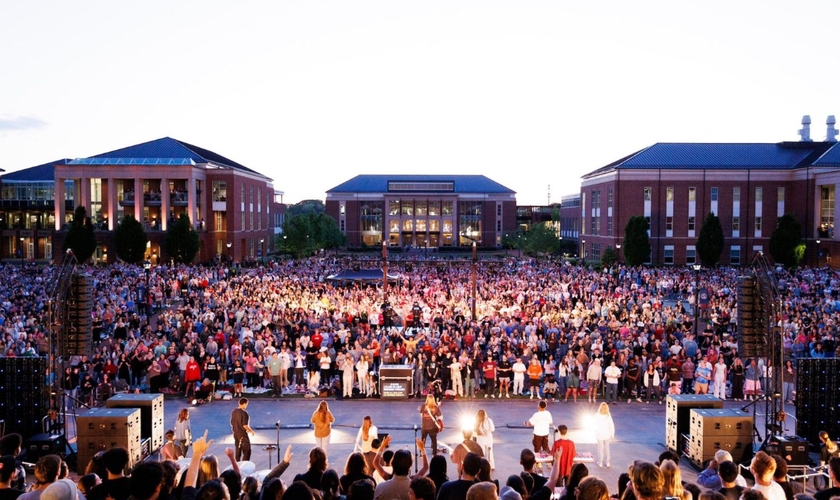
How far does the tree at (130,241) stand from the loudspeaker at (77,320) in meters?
47.8

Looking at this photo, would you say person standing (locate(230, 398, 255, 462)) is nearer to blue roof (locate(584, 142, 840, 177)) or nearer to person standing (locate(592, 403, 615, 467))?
A: person standing (locate(592, 403, 615, 467))

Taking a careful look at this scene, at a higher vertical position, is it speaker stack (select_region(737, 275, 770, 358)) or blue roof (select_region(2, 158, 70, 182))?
blue roof (select_region(2, 158, 70, 182))

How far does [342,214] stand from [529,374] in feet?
294

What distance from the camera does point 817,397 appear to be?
1329 centimetres

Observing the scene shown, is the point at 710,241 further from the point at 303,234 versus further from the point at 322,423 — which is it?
the point at 322,423

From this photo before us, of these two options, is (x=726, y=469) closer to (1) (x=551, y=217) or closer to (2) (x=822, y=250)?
(2) (x=822, y=250)

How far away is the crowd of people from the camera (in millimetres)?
18000

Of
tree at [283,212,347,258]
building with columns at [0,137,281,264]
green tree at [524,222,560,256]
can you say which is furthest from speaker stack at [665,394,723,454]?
green tree at [524,222,560,256]

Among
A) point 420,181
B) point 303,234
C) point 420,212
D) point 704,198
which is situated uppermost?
point 420,181

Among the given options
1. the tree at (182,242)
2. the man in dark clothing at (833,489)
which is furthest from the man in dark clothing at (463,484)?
the tree at (182,242)

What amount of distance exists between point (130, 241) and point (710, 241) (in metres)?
50.9

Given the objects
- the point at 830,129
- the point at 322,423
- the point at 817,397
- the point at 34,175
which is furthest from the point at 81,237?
the point at 830,129

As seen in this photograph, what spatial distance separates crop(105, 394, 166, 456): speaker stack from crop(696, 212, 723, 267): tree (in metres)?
55.6

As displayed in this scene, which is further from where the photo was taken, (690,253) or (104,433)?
(690,253)
